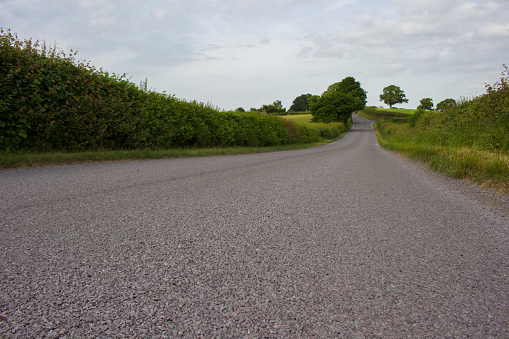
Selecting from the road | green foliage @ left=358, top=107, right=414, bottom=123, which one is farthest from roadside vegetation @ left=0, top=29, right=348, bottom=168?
green foliage @ left=358, top=107, right=414, bottom=123

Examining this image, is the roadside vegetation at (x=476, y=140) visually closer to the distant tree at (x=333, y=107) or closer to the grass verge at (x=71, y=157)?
the grass verge at (x=71, y=157)

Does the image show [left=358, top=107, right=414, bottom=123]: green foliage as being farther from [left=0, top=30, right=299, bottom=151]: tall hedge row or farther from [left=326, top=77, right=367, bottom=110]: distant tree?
[left=0, top=30, right=299, bottom=151]: tall hedge row

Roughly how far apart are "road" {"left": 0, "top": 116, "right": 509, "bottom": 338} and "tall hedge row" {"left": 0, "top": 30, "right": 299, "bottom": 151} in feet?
13.7

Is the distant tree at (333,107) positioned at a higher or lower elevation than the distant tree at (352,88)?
lower

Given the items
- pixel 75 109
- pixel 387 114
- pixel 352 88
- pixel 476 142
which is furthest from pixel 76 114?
pixel 387 114

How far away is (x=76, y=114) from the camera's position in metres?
8.61

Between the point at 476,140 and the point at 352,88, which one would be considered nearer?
the point at 476,140

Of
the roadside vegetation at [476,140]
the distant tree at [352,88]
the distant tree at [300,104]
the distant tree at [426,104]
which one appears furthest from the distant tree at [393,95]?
the roadside vegetation at [476,140]

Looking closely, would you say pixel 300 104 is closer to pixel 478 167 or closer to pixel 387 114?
pixel 387 114

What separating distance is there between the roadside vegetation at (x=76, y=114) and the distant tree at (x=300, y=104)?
11369 cm

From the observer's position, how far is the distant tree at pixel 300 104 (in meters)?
123

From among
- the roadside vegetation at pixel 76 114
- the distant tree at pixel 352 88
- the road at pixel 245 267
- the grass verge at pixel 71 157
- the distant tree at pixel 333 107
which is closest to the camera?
the road at pixel 245 267

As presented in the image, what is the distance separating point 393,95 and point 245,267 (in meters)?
132

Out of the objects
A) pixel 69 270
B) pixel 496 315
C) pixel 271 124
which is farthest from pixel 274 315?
pixel 271 124
